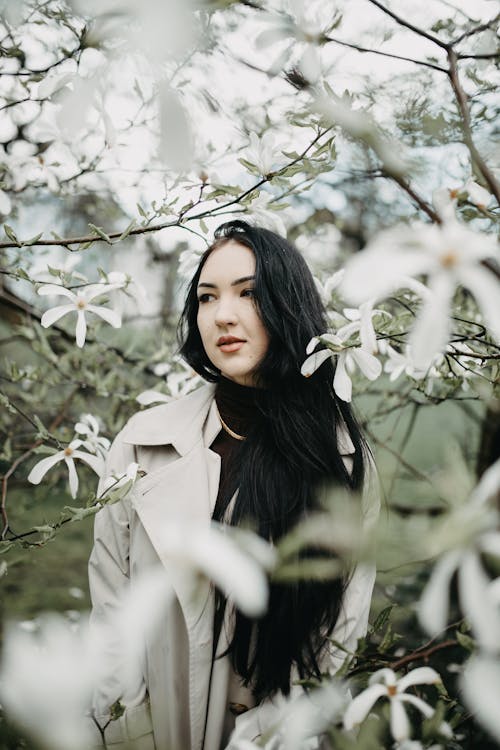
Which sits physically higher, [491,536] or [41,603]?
[491,536]

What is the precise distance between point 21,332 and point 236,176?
68cm

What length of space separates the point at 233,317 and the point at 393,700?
0.66 m

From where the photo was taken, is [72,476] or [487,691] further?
[72,476]

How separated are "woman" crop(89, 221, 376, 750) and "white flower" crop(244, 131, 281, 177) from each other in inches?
10.1

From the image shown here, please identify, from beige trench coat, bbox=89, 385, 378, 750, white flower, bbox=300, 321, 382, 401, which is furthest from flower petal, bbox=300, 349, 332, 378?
beige trench coat, bbox=89, 385, 378, 750

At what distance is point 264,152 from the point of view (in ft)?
2.83

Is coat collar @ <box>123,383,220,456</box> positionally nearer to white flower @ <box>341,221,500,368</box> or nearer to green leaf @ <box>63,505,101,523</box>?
green leaf @ <box>63,505,101,523</box>

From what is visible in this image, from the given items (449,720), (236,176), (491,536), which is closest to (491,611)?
(491,536)

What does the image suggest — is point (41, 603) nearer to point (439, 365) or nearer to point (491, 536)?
point (439, 365)

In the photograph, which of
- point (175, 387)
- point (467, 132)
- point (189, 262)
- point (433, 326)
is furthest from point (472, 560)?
point (175, 387)

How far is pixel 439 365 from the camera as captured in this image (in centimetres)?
112

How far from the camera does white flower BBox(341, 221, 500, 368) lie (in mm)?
346

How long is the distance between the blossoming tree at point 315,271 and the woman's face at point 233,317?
0.26 feet

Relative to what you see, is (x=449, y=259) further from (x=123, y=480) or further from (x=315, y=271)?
(x=315, y=271)
